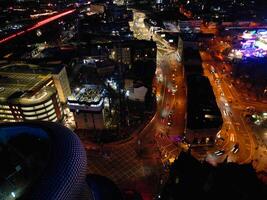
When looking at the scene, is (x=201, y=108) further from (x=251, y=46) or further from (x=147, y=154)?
(x=251, y=46)

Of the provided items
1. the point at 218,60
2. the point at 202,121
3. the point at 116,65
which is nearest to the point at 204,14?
the point at 218,60

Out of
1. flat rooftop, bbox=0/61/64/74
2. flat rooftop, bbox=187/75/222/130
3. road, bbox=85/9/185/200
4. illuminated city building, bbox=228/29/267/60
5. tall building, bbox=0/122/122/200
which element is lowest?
road, bbox=85/9/185/200

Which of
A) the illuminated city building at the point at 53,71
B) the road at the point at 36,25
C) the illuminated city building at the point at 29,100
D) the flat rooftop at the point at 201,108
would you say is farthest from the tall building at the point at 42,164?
the road at the point at 36,25

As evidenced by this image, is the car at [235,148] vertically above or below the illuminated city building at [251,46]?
below

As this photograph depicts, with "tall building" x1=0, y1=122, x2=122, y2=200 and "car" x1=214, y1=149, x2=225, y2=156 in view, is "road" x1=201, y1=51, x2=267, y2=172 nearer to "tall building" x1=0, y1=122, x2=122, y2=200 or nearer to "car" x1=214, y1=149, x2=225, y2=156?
"car" x1=214, y1=149, x2=225, y2=156

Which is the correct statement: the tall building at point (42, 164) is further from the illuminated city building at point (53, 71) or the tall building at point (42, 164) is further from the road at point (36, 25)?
the road at point (36, 25)

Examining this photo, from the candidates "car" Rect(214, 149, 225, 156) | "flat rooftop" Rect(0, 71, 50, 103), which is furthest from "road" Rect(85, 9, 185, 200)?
"flat rooftop" Rect(0, 71, 50, 103)

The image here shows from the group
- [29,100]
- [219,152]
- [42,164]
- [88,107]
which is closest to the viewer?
[42,164]

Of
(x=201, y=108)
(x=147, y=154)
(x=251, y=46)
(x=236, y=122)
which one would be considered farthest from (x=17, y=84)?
(x=251, y=46)
